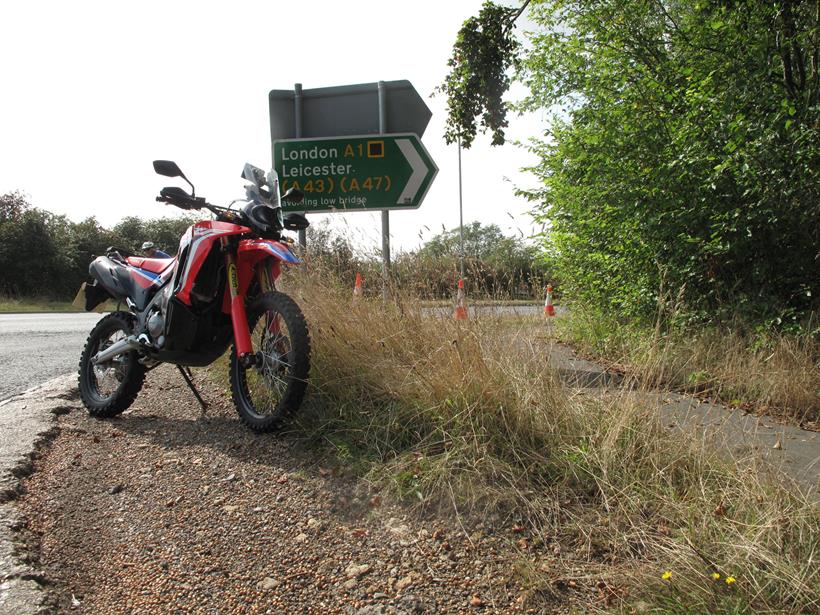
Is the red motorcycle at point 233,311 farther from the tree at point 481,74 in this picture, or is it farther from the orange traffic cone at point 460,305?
the tree at point 481,74

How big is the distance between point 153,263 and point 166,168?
0.89 meters

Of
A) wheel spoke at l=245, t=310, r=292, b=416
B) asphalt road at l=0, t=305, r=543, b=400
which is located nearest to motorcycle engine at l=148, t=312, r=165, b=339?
wheel spoke at l=245, t=310, r=292, b=416

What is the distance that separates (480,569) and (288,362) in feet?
5.01

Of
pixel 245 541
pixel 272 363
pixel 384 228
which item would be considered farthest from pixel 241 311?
pixel 384 228

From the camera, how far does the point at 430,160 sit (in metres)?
5.26

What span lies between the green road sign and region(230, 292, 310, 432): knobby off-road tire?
7.35ft

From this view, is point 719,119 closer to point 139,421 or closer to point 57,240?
point 139,421

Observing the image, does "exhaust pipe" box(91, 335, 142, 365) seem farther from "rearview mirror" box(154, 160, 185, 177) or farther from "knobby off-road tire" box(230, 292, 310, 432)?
"rearview mirror" box(154, 160, 185, 177)

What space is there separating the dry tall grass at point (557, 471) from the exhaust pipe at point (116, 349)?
123 cm

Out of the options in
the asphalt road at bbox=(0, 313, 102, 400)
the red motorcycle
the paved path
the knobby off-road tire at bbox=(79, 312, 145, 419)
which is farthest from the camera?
the asphalt road at bbox=(0, 313, 102, 400)

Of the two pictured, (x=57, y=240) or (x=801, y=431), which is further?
(x=57, y=240)

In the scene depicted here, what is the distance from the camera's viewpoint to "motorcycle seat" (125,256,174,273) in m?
3.90

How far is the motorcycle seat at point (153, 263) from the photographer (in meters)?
3.90

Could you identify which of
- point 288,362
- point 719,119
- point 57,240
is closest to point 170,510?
point 288,362
